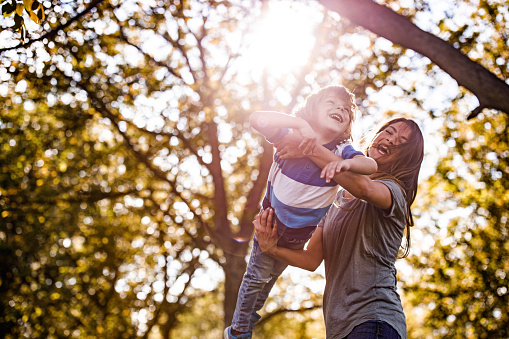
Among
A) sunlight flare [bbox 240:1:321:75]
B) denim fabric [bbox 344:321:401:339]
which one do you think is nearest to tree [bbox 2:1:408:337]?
sunlight flare [bbox 240:1:321:75]

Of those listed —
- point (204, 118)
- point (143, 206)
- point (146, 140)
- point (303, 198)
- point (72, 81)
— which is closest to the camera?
point (303, 198)

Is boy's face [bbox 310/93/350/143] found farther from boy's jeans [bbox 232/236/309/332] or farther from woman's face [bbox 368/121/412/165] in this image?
boy's jeans [bbox 232/236/309/332]

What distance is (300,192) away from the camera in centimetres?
300

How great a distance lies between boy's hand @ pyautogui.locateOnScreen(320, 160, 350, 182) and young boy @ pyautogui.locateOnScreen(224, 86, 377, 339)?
16 centimetres

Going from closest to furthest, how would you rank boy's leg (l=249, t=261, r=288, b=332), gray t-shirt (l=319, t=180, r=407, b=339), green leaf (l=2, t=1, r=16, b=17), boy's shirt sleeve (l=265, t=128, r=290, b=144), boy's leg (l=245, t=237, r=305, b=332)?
gray t-shirt (l=319, t=180, r=407, b=339), boy's shirt sleeve (l=265, t=128, r=290, b=144), boy's leg (l=245, t=237, r=305, b=332), boy's leg (l=249, t=261, r=288, b=332), green leaf (l=2, t=1, r=16, b=17)

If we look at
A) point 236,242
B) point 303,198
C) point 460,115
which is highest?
point 460,115

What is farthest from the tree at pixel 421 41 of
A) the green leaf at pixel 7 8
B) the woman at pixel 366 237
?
the green leaf at pixel 7 8

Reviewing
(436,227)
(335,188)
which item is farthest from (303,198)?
(436,227)

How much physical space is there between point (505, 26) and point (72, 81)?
9603 millimetres

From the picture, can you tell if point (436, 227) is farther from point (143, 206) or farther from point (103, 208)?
point (103, 208)

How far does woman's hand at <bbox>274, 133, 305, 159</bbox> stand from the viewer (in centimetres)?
277

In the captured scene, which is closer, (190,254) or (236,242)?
(236,242)

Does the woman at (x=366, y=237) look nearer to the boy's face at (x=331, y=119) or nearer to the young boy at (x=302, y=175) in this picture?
the young boy at (x=302, y=175)

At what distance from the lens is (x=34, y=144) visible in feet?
46.6
